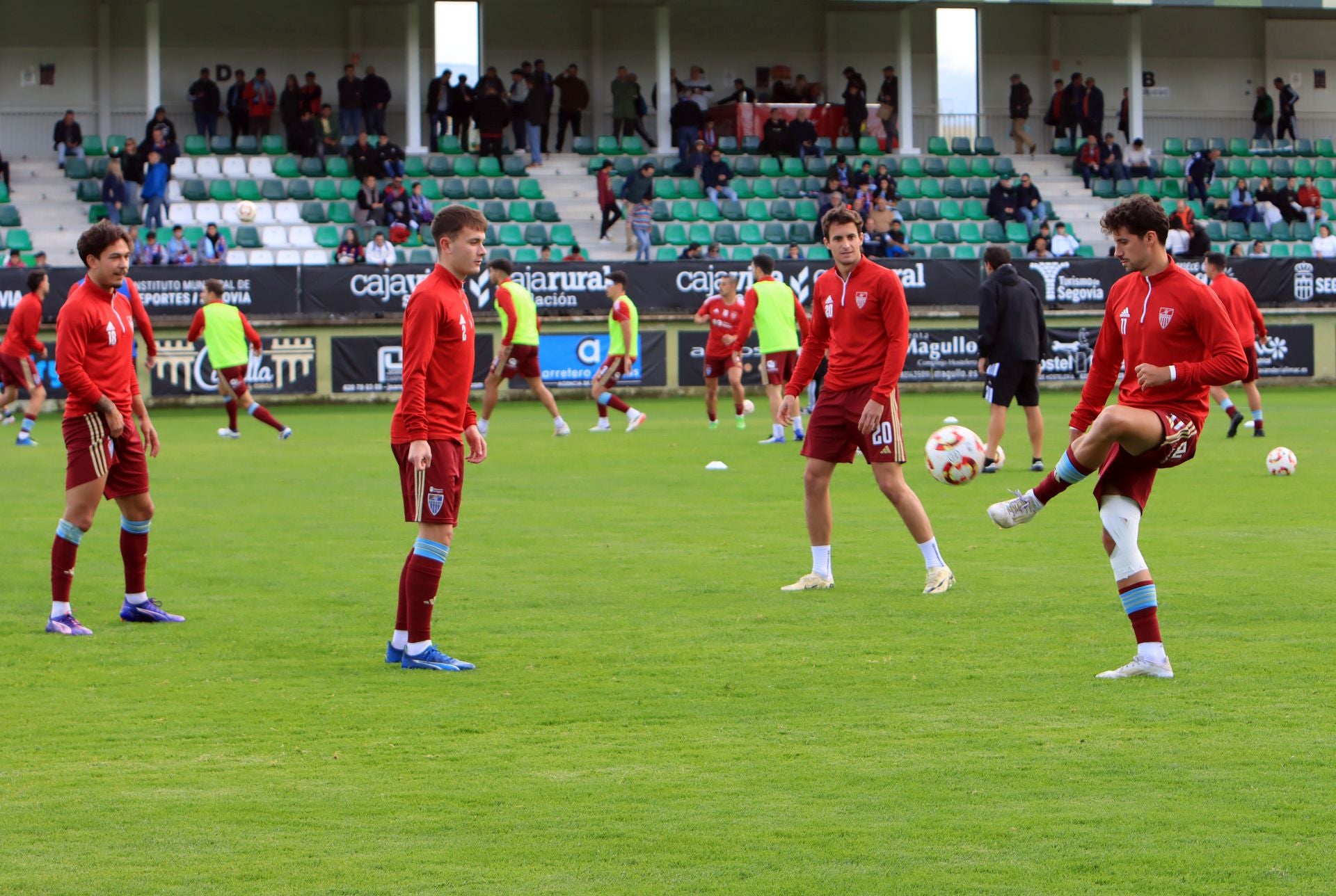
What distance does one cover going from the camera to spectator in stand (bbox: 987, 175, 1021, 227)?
117 ft

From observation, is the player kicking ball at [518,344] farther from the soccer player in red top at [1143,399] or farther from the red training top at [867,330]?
the soccer player in red top at [1143,399]

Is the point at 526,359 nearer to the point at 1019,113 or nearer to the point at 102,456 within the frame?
the point at 102,456

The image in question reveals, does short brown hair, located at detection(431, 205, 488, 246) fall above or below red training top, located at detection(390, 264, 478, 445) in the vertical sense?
above

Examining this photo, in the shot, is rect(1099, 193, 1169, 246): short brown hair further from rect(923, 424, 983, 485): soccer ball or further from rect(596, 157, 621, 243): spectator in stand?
rect(596, 157, 621, 243): spectator in stand

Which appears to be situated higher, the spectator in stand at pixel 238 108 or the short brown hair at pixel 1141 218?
the spectator in stand at pixel 238 108

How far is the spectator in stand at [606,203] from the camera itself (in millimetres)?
33844

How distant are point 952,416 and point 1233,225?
1509cm

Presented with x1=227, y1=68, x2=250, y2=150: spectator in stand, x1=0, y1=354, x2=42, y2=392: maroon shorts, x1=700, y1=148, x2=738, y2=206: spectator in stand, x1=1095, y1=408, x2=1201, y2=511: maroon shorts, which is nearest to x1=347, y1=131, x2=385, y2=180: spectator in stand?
x1=227, y1=68, x2=250, y2=150: spectator in stand

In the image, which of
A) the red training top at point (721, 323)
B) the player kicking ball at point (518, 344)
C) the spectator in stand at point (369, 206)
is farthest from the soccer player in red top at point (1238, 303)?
the spectator in stand at point (369, 206)

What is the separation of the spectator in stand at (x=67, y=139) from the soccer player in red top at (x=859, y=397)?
29.2 meters

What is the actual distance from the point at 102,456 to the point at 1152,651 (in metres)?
5.33

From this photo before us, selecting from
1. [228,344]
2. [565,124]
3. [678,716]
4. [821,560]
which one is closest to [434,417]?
[678,716]

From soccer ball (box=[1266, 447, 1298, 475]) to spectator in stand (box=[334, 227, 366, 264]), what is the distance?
1935cm

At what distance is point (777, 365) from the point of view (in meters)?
20.2
